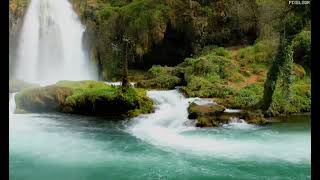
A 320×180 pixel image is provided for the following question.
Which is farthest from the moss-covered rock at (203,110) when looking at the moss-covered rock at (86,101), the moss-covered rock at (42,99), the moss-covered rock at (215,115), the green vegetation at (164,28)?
Answer: the green vegetation at (164,28)

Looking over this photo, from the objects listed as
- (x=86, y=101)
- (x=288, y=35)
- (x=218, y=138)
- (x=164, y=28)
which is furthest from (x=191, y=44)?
(x=218, y=138)

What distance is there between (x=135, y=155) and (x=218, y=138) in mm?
2430

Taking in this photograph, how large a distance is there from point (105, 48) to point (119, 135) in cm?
967

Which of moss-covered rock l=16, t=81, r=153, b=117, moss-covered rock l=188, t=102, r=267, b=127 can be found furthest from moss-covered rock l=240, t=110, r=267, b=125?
moss-covered rock l=16, t=81, r=153, b=117

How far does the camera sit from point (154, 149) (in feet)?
34.3

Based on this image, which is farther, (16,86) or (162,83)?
(16,86)

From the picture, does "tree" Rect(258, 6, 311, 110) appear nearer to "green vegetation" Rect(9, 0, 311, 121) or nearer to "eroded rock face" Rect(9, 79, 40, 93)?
"green vegetation" Rect(9, 0, 311, 121)

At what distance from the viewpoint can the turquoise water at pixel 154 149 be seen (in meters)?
8.77

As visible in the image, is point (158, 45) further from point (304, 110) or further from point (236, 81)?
point (304, 110)

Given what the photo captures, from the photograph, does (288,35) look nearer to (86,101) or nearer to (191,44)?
(86,101)

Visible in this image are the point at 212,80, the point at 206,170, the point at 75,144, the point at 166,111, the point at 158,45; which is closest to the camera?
the point at 206,170

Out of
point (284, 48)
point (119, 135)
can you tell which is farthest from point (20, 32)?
point (284, 48)

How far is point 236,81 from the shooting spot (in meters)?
17.6

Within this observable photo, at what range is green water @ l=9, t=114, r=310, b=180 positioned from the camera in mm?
8695
